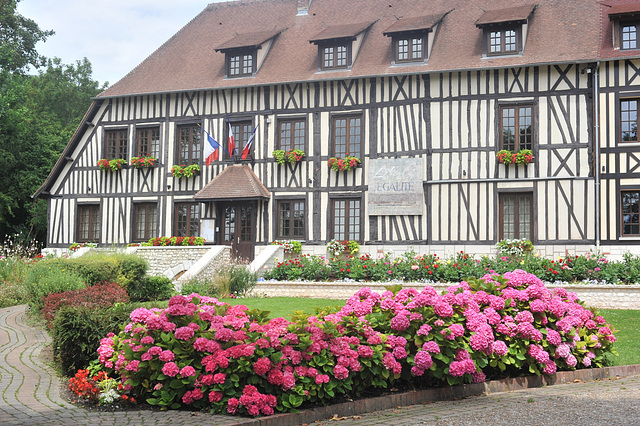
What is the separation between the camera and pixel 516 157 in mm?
17188

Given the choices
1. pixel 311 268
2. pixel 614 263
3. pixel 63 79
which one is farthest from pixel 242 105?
pixel 63 79

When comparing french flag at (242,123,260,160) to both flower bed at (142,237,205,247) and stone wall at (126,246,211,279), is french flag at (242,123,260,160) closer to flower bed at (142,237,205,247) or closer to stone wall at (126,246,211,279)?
flower bed at (142,237,205,247)

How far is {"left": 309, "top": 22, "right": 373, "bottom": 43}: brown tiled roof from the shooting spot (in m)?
19.3

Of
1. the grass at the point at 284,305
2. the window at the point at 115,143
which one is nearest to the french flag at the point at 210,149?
the window at the point at 115,143

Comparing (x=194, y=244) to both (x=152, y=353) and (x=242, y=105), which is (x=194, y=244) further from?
(x=152, y=353)

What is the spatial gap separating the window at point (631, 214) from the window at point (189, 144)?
40.4 feet

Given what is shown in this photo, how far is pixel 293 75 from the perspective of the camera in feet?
64.7

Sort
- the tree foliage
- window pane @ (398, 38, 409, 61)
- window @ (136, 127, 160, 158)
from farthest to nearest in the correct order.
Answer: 1. the tree foliage
2. window @ (136, 127, 160, 158)
3. window pane @ (398, 38, 409, 61)

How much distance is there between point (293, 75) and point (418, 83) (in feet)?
12.5

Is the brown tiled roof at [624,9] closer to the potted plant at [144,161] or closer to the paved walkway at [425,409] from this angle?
the paved walkway at [425,409]

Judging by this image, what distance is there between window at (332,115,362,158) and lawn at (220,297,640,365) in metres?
6.02

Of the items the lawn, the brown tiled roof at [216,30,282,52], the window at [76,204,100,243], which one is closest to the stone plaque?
the lawn

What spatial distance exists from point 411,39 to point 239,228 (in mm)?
7489

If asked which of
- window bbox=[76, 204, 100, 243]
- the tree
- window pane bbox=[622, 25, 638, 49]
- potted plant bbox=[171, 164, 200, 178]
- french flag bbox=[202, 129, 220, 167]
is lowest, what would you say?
window bbox=[76, 204, 100, 243]
